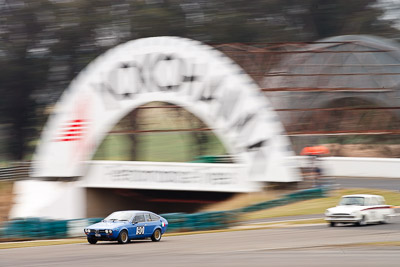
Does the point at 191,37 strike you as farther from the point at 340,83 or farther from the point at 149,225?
the point at 149,225

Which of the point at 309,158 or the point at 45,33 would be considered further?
the point at 45,33

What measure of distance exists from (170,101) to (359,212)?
15555mm

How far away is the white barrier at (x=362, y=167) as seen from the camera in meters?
40.7

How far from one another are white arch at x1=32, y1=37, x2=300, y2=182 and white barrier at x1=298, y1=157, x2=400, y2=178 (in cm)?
647

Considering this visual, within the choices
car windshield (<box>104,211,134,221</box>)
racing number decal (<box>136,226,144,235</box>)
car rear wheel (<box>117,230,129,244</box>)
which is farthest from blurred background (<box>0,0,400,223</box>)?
car rear wheel (<box>117,230,129,244</box>)

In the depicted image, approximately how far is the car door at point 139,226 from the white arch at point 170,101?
43.9 feet

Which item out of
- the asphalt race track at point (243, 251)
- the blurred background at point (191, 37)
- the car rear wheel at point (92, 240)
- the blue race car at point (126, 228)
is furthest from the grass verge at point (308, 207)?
the blurred background at point (191, 37)

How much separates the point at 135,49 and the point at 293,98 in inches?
538

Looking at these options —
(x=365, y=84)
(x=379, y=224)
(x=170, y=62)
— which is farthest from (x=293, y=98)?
(x=379, y=224)

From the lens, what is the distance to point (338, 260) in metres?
14.7

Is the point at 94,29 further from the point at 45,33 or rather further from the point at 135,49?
the point at 135,49

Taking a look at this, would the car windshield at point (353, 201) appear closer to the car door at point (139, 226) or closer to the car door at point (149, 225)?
the car door at point (149, 225)

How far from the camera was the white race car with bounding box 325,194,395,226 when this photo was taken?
2347 cm

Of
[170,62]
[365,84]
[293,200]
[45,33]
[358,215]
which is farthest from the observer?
[45,33]
